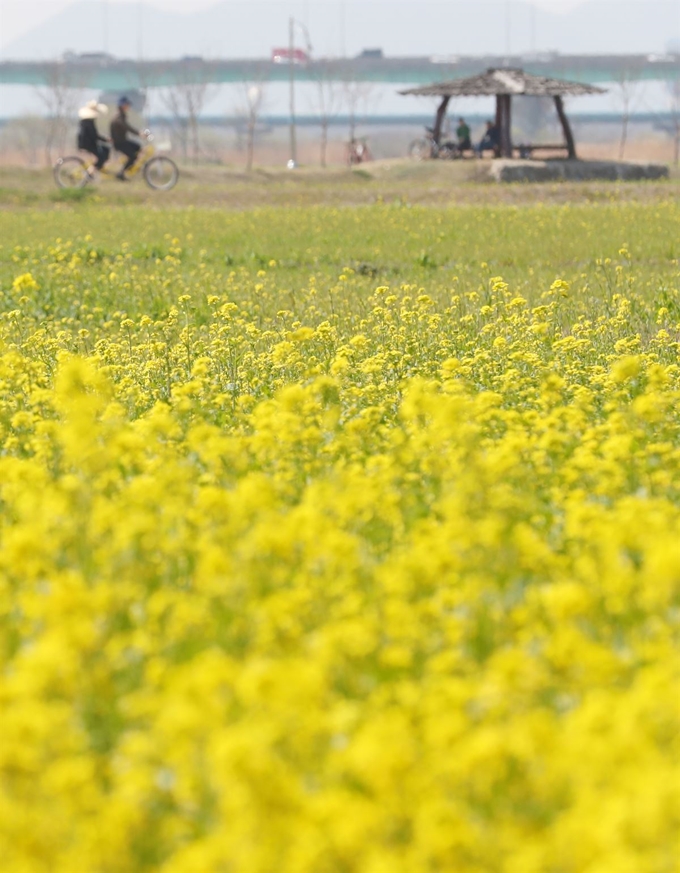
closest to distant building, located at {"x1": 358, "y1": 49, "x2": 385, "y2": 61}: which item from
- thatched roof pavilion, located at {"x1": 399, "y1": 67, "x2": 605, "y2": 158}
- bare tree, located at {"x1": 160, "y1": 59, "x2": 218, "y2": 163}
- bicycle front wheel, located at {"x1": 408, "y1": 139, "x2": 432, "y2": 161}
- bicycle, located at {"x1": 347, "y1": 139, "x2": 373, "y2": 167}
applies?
bare tree, located at {"x1": 160, "y1": 59, "x2": 218, "y2": 163}

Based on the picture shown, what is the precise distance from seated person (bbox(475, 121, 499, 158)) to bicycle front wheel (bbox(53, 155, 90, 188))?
47.9ft

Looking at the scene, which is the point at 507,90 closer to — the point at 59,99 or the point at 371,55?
the point at 59,99

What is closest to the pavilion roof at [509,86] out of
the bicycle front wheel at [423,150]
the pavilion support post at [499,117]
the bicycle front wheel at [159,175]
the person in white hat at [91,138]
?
the pavilion support post at [499,117]

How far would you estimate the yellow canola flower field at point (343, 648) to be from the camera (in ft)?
8.39

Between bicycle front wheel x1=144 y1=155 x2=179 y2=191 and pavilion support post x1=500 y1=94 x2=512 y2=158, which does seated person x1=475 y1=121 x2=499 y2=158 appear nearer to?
pavilion support post x1=500 y1=94 x2=512 y2=158

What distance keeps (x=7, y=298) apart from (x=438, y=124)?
107 ft

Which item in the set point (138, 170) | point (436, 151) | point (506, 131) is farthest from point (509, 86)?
point (138, 170)

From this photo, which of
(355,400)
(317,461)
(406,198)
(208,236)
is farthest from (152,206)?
(317,461)

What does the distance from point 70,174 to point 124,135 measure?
2.91 metres

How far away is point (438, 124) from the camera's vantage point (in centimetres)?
4512

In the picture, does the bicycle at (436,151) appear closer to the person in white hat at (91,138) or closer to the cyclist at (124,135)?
the cyclist at (124,135)

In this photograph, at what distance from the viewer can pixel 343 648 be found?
3311 mm

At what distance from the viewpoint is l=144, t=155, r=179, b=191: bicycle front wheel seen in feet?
105

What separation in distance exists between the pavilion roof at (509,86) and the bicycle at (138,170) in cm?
1294
